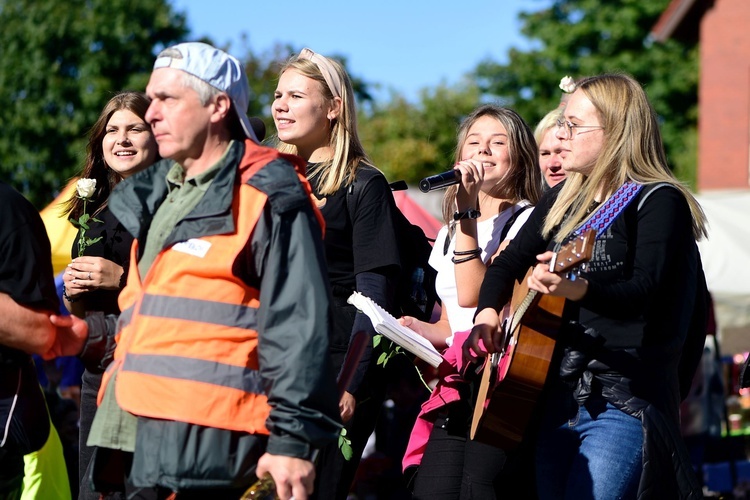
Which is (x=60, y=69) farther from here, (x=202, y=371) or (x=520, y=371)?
(x=202, y=371)

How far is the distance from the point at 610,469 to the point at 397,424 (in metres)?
4.57

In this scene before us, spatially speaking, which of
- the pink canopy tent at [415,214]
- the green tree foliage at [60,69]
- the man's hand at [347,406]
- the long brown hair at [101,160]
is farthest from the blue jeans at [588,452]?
the green tree foliage at [60,69]

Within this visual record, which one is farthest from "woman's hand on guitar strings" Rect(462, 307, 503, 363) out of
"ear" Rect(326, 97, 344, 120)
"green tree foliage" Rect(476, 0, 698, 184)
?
"green tree foliage" Rect(476, 0, 698, 184)

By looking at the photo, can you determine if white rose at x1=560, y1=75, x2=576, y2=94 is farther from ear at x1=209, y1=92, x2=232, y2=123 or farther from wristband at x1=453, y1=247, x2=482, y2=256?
ear at x1=209, y1=92, x2=232, y2=123

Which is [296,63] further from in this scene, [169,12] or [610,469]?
[169,12]

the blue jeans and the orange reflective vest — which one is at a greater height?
the orange reflective vest

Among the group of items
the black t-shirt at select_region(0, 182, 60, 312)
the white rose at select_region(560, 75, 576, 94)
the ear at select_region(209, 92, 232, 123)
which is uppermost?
the white rose at select_region(560, 75, 576, 94)

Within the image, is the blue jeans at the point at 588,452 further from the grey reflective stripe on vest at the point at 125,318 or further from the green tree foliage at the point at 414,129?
the green tree foliage at the point at 414,129

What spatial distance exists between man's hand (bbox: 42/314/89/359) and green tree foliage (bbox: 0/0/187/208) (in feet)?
88.4

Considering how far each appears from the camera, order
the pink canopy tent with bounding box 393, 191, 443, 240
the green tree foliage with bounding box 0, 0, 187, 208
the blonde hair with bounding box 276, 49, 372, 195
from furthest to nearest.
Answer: the green tree foliage with bounding box 0, 0, 187, 208, the pink canopy tent with bounding box 393, 191, 443, 240, the blonde hair with bounding box 276, 49, 372, 195

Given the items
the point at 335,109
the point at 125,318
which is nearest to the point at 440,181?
the point at 335,109

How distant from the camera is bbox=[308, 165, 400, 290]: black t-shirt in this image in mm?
4449

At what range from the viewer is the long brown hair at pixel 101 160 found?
510cm

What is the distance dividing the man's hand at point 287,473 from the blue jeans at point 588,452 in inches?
52.1
